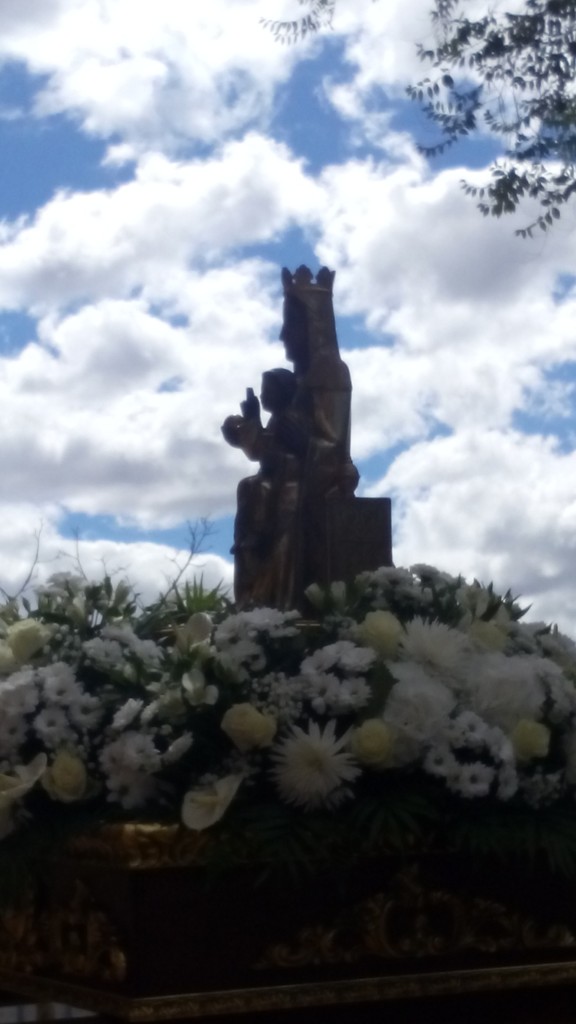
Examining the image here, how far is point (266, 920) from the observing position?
120 inches

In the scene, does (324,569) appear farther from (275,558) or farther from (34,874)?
(34,874)

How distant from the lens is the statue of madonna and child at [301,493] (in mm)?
5105

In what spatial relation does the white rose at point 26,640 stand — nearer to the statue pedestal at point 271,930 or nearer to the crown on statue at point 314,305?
the statue pedestal at point 271,930

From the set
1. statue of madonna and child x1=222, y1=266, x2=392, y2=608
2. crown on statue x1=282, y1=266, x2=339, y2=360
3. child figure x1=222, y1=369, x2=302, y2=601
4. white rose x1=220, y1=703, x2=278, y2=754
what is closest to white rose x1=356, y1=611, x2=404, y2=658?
white rose x1=220, y1=703, x2=278, y2=754

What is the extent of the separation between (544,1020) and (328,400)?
8.07ft

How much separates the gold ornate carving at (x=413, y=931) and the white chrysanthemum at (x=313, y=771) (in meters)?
0.23

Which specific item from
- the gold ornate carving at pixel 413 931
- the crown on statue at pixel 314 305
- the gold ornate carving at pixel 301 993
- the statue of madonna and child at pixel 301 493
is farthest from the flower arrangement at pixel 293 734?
the crown on statue at pixel 314 305

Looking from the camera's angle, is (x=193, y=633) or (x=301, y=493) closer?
(x=193, y=633)

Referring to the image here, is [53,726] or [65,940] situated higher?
[53,726]

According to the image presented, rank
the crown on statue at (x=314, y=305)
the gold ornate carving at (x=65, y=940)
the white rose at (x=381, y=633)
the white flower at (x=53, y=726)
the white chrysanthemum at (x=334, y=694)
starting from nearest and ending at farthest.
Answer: the gold ornate carving at (x=65, y=940) → the white chrysanthemum at (x=334, y=694) → the white flower at (x=53, y=726) → the white rose at (x=381, y=633) → the crown on statue at (x=314, y=305)

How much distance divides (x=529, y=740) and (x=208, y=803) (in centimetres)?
67

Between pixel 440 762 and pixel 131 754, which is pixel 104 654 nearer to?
pixel 131 754

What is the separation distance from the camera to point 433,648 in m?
3.39

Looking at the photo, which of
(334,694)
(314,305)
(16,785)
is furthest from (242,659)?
(314,305)
